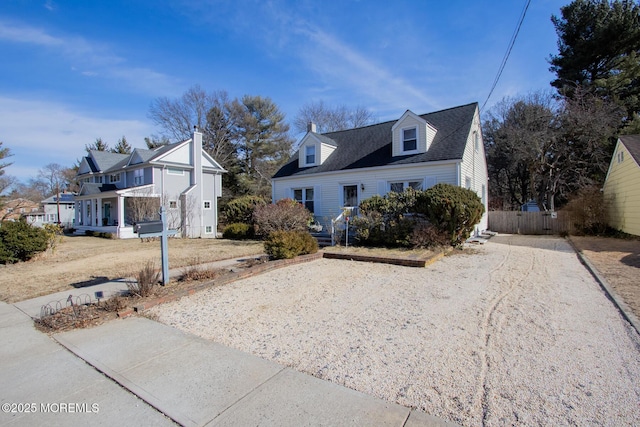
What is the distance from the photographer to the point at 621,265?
7727 millimetres

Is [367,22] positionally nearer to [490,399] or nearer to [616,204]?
[490,399]

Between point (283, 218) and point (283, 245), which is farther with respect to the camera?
point (283, 218)

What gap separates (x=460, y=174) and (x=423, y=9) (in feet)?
20.6

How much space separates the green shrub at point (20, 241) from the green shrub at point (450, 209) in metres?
12.6

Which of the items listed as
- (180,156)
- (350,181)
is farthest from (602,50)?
(180,156)

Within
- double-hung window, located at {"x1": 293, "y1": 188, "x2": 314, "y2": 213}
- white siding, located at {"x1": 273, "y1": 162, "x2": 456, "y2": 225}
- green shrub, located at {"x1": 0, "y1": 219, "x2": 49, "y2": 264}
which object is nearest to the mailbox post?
green shrub, located at {"x1": 0, "y1": 219, "x2": 49, "y2": 264}

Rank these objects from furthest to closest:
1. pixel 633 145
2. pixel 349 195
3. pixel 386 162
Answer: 1. pixel 349 195
2. pixel 386 162
3. pixel 633 145

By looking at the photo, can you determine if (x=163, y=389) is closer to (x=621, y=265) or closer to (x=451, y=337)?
(x=451, y=337)

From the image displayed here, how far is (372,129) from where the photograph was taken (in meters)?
18.2

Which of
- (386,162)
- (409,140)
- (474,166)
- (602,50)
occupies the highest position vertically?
(602,50)

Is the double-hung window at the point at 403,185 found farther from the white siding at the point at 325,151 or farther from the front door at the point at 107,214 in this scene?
the front door at the point at 107,214

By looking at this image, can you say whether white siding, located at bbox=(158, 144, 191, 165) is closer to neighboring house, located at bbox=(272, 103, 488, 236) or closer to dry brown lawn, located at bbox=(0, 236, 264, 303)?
neighboring house, located at bbox=(272, 103, 488, 236)

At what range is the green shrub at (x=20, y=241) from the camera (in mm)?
9492

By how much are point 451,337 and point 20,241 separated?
41.0 feet
